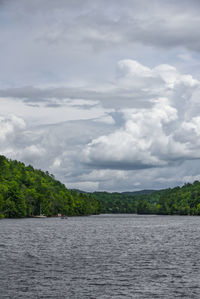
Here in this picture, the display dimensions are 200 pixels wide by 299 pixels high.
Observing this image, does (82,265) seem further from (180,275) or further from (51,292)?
(51,292)

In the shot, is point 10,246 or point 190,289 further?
point 10,246

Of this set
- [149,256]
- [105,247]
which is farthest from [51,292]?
[105,247]

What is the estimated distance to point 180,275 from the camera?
51.3 m

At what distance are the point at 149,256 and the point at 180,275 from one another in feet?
61.3

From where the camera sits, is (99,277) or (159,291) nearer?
(159,291)

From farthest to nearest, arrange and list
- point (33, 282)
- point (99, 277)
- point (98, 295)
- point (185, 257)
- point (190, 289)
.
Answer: point (185, 257)
point (99, 277)
point (33, 282)
point (190, 289)
point (98, 295)

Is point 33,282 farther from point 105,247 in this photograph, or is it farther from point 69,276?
point 105,247

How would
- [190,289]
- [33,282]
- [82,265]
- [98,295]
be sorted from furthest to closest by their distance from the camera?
1. [82,265]
2. [33,282]
3. [190,289]
4. [98,295]

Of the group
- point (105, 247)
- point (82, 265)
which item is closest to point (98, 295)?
point (82, 265)

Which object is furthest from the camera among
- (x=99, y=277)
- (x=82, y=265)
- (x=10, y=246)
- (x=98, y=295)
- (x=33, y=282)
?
(x=10, y=246)

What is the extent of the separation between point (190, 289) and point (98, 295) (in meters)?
9.44

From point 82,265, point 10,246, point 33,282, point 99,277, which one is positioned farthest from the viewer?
point 10,246

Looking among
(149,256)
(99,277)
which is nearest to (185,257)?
(149,256)

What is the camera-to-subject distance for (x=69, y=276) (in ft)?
165
